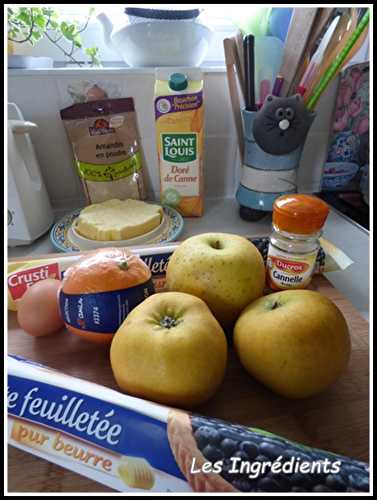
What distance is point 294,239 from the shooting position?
0.42 metres

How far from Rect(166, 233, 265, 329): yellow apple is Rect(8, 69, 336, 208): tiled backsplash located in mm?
438

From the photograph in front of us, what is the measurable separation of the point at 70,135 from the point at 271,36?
0.44 metres

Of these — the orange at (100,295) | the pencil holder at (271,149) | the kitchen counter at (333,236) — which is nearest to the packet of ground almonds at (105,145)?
the kitchen counter at (333,236)

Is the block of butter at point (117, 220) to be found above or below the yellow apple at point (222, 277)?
below

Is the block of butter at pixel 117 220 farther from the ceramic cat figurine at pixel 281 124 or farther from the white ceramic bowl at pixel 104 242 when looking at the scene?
the ceramic cat figurine at pixel 281 124

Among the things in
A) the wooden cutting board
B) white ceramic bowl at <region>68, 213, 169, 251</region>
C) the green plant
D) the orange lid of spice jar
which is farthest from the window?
the wooden cutting board

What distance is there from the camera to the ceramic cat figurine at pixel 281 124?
552mm

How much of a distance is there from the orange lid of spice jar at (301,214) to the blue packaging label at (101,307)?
190 millimetres

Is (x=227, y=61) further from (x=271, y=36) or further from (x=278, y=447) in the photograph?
(x=278, y=447)

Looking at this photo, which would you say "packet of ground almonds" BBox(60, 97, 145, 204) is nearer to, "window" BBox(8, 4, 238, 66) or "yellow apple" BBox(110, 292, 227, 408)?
"window" BBox(8, 4, 238, 66)

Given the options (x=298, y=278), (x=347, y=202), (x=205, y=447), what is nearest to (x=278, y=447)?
(x=205, y=447)

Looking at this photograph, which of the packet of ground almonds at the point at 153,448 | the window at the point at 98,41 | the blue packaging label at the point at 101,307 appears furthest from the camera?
the window at the point at 98,41

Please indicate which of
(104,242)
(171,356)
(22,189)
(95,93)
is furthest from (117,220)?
(171,356)

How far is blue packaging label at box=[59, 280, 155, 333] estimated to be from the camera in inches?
14.7
